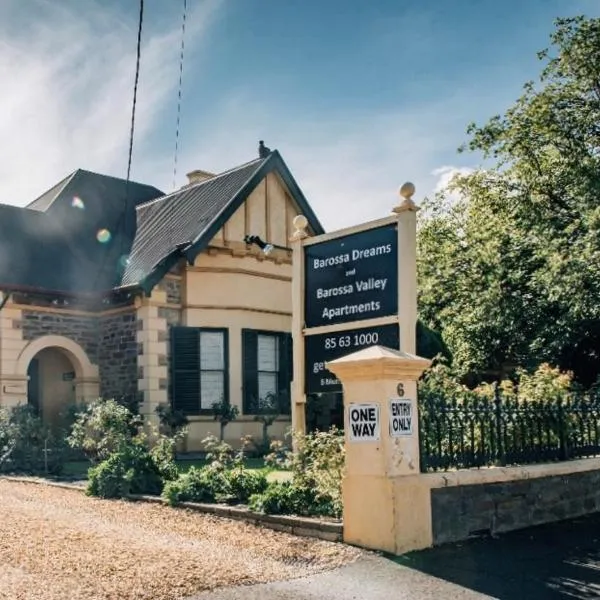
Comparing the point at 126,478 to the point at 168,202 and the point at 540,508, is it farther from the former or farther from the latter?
the point at 168,202

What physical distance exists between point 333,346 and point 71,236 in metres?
11.1

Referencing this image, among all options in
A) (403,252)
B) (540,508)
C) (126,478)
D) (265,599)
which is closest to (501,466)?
(540,508)

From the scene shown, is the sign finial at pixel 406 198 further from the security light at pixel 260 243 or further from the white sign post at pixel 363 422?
the security light at pixel 260 243

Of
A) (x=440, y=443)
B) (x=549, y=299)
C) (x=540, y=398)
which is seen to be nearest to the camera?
(x=440, y=443)

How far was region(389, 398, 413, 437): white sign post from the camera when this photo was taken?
281 inches

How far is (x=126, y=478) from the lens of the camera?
986 centimetres

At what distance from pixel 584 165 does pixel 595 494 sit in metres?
11.6

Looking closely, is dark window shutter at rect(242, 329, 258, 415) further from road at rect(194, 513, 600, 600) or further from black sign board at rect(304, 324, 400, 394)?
road at rect(194, 513, 600, 600)

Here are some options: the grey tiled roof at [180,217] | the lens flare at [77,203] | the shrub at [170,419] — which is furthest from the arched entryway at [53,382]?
the lens flare at [77,203]

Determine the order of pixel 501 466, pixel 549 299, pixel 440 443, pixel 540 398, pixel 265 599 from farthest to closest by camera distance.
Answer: pixel 549 299
pixel 540 398
pixel 501 466
pixel 440 443
pixel 265 599

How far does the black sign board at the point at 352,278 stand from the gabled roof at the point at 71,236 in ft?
26.6

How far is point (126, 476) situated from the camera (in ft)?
32.4

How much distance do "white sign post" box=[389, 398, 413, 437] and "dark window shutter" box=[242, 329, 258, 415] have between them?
371 inches

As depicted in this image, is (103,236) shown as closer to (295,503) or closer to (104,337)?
(104,337)
